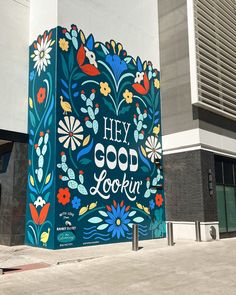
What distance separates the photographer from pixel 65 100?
14.9 meters

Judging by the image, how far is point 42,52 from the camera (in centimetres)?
1595

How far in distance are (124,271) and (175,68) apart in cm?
1241

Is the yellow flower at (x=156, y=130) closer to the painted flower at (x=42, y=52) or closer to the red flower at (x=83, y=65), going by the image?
the red flower at (x=83, y=65)

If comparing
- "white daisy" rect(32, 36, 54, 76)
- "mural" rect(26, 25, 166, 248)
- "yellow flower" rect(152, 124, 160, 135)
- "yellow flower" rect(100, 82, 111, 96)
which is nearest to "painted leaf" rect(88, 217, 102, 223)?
"mural" rect(26, 25, 166, 248)

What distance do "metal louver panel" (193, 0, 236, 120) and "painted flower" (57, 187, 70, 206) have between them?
26.1ft

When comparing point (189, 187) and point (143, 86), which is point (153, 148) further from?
point (143, 86)

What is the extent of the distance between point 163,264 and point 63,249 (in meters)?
4.66

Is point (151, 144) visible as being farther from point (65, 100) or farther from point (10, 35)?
point (10, 35)

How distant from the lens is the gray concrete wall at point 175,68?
1842cm

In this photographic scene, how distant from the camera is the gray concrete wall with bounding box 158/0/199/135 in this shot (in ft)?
60.4

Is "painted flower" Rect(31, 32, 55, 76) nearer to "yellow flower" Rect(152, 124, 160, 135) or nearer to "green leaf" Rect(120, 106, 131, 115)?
"green leaf" Rect(120, 106, 131, 115)

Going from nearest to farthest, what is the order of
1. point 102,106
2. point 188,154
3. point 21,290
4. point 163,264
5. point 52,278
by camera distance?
point 21,290 < point 52,278 < point 163,264 < point 102,106 < point 188,154

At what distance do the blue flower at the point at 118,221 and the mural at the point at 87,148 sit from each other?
1.7 inches

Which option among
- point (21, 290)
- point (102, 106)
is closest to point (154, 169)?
point (102, 106)
